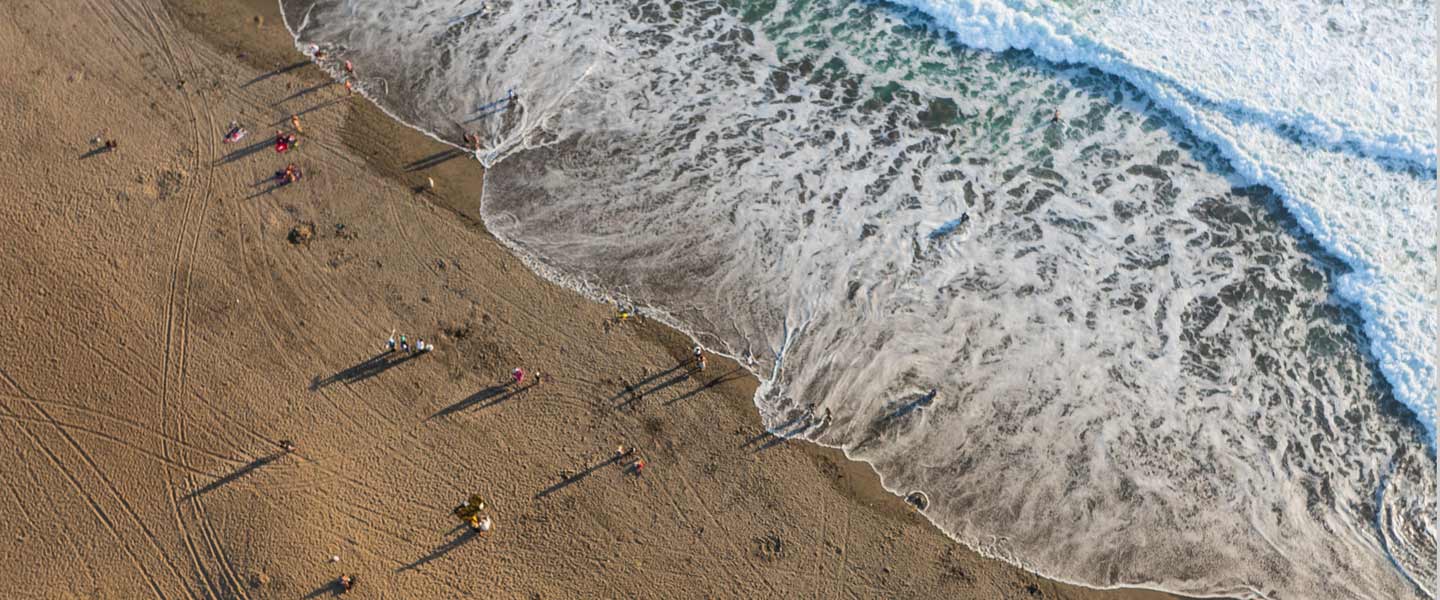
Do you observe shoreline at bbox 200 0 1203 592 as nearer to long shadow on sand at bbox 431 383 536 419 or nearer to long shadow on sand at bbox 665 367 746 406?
long shadow on sand at bbox 665 367 746 406

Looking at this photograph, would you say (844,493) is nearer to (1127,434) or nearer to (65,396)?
(1127,434)

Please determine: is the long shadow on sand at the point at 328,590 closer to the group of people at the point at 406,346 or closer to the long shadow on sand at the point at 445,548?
the long shadow on sand at the point at 445,548

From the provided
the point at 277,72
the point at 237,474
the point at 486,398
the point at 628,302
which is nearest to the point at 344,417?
the point at 237,474

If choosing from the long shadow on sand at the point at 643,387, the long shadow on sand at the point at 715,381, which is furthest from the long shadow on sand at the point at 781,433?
the long shadow on sand at the point at 643,387

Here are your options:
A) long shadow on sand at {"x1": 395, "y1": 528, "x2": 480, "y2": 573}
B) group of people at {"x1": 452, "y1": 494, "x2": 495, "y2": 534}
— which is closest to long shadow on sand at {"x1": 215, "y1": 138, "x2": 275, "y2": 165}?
group of people at {"x1": 452, "y1": 494, "x2": 495, "y2": 534}

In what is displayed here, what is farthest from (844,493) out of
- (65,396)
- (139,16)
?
(139,16)

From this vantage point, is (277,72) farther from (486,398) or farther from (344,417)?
(486,398)
